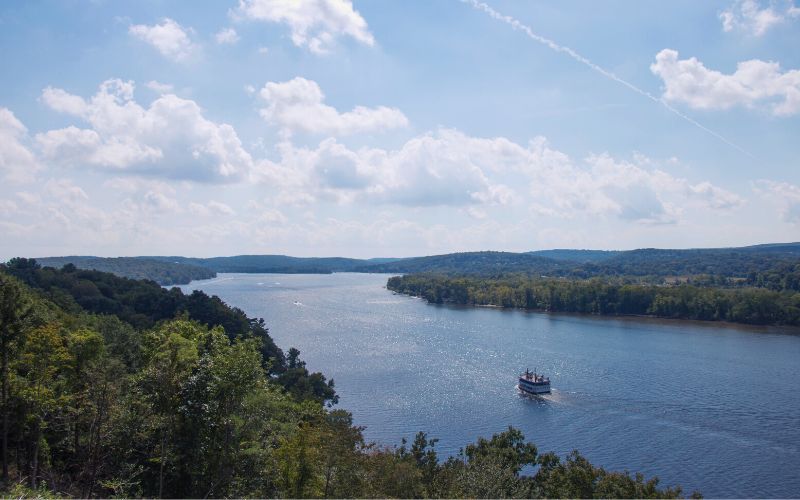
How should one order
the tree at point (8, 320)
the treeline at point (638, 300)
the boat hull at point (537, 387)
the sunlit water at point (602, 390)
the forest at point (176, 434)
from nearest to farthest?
the forest at point (176, 434) < the tree at point (8, 320) < the sunlit water at point (602, 390) < the boat hull at point (537, 387) < the treeline at point (638, 300)

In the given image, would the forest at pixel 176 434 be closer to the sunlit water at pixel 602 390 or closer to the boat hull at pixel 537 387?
the sunlit water at pixel 602 390

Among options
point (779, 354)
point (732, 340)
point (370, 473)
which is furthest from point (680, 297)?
point (370, 473)

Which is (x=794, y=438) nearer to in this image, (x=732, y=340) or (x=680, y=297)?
(x=732, y=340)

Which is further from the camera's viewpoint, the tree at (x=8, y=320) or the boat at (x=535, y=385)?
the boat at (x=535, y=385)

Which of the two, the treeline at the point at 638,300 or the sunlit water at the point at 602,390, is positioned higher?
the treeline at the point at 638,300

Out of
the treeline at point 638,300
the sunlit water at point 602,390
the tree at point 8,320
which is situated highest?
the tree at point 8,320

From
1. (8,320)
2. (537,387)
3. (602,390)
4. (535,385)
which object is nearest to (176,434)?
(8,320)

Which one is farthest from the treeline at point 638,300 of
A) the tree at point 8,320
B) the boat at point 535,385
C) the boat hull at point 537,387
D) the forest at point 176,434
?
the tree at point 8,320
